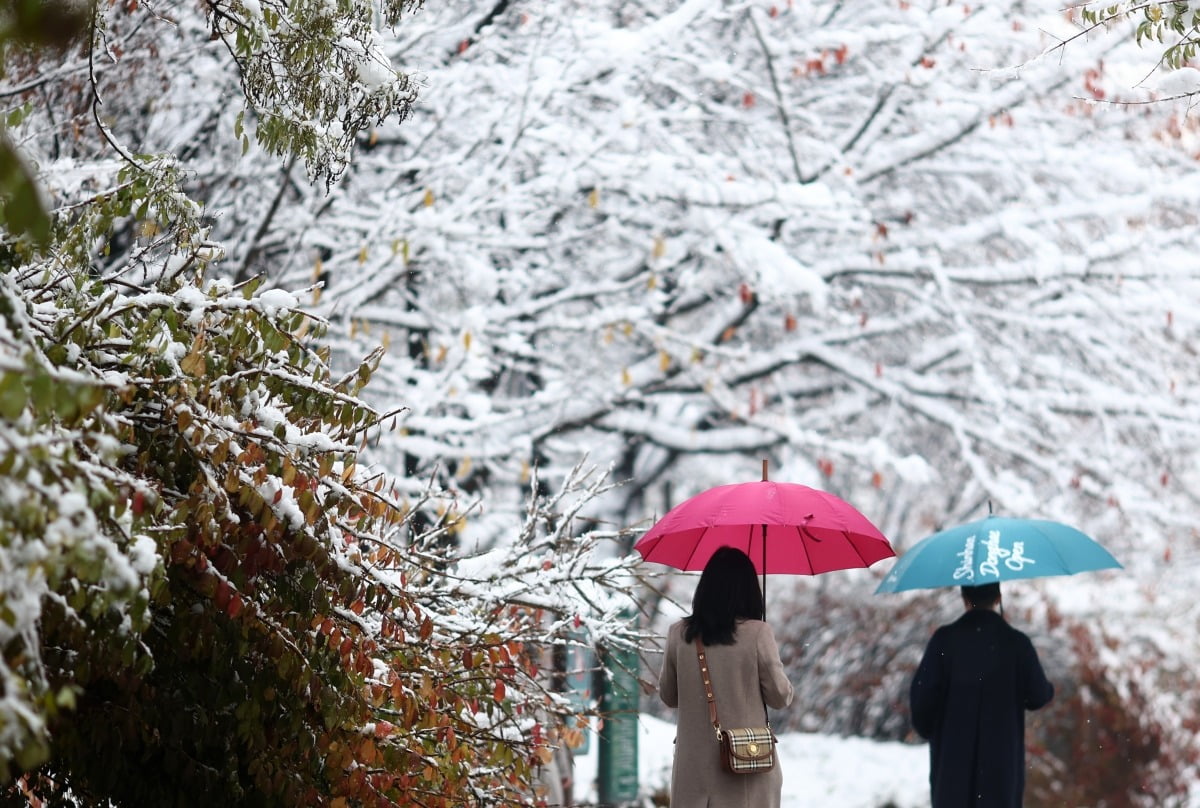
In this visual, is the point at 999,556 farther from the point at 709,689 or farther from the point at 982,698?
the point at 709,689

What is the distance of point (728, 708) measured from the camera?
4238mm

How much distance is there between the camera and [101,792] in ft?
10.9

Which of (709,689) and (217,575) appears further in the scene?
(709,689)

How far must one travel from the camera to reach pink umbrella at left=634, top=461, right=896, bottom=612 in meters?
4.43

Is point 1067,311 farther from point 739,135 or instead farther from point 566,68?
point 566,68

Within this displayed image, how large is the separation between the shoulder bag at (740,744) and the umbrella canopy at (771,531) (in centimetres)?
48

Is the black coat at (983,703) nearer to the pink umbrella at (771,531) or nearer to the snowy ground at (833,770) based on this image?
the pink umbrella at (771,531)

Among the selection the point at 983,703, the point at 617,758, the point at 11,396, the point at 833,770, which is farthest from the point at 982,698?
the point at 833,770

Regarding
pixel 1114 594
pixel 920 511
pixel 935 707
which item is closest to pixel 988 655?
pixel 935 707

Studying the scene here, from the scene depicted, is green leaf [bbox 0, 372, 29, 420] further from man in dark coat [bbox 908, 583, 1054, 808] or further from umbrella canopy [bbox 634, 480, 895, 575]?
man in dark coat [bbox 908, 583, 1054, 808]

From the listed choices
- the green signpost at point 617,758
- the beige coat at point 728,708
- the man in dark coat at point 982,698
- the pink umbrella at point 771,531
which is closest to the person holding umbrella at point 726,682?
the beige coat at point 728,708

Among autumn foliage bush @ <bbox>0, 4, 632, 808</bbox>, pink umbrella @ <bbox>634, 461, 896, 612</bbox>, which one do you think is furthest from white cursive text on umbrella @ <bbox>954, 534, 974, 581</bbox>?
autumn foliage bush @ <bbox>0, 4, 632, 808</bbox>

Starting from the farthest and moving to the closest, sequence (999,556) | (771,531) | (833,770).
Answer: (833,770) → (999,556) → (771,531)

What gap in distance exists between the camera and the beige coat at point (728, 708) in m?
4.23
